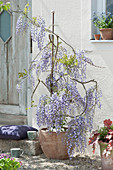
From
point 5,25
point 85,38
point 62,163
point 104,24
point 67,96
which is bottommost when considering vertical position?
point 62,163

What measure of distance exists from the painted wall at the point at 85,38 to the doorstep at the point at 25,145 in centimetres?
71

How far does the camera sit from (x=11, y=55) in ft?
15.5

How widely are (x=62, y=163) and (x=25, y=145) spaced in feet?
1.87

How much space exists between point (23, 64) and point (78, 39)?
1.01 meters

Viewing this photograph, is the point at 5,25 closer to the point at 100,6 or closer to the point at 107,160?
the point at 100,6

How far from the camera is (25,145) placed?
12.7 ft

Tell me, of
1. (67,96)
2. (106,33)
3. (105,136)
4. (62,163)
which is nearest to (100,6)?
(106,33)

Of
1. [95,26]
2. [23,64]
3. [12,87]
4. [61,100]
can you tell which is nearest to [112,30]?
[95,26]

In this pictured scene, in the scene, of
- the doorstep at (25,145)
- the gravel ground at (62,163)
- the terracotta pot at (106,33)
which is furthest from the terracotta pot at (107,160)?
the terracotta pot at (106,33)

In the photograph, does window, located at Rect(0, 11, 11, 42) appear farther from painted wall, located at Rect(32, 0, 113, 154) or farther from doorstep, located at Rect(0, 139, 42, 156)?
doorstep, located at Rect(0, 139, 42, 156)

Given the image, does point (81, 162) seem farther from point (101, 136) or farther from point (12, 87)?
point (12, 87)

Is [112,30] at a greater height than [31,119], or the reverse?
[112,30]

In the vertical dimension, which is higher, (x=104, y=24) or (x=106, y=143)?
(x=104, y=24)

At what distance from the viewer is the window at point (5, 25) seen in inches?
187
